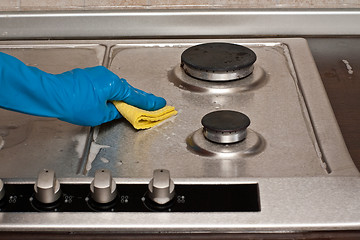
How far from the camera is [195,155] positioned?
1.08 metres

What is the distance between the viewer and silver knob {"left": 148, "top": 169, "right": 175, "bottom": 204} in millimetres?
926

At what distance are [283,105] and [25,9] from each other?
74 centimetres

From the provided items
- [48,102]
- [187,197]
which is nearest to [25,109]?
[48,102]

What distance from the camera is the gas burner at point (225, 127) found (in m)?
1.07

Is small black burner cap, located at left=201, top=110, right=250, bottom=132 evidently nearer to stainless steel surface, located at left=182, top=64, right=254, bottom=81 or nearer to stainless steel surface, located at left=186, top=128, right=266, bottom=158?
stainless steel surface, located at left=186, top=128, right=266, bottom=158

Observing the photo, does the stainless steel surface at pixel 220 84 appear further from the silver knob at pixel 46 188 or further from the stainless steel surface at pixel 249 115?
the silver knob at pixel 46 188

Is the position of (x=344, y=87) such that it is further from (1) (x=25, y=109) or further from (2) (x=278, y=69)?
(1) (x=25, y=109)

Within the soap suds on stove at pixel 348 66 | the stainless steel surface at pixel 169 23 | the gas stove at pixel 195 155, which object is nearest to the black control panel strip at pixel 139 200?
the gas stove at pixel 195 155

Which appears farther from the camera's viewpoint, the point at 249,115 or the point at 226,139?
the point at 249,115

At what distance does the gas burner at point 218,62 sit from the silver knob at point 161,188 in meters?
0.41

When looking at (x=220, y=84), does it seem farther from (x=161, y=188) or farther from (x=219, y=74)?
(x=161, y=188)

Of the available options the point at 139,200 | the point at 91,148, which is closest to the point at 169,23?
the point at 91,148

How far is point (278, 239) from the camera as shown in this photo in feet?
2.96

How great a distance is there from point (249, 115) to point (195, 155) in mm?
180
